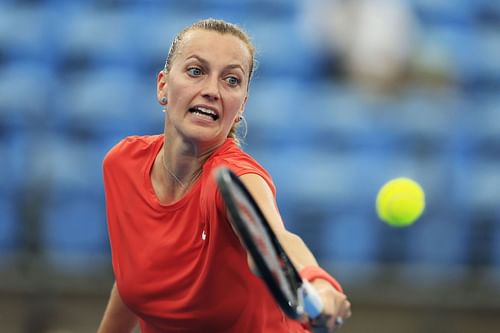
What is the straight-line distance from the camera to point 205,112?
293 cm

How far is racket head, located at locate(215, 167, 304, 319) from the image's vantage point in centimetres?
231

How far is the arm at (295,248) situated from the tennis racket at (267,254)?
0.02m

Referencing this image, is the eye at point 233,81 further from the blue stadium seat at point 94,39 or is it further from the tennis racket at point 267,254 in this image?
the blue stadium seat at point 94,39

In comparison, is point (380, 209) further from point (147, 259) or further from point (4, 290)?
point (147, 259)

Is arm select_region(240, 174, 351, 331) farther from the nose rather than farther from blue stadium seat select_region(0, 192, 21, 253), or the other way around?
blue stadium seat select_region(0, 192, 21, 253)

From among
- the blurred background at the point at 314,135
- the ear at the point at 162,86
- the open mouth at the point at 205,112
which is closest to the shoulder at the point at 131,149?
the ear at the point at 162,86

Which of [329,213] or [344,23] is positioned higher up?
[344,23]

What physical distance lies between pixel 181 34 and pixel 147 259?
0.74m

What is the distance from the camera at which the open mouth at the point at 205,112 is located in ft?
9.58

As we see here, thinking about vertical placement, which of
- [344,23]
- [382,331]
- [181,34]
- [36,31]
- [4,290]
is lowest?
[4,290]

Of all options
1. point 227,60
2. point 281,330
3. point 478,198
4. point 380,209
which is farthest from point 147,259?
point 478,198

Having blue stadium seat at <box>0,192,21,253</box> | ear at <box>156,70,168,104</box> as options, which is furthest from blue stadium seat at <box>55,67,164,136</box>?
ear at <box>156,70,168,104</box>

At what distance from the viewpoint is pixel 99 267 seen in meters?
5.66

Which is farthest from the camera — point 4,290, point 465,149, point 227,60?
point 465,149
